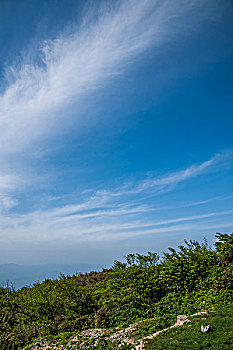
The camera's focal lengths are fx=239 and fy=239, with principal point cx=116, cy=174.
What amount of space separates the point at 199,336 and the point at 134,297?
4.32 m

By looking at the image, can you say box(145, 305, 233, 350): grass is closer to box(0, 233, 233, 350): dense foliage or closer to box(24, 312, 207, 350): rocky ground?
box(24, 312, 207, 350): rocky ground

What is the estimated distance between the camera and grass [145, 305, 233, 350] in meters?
5.50

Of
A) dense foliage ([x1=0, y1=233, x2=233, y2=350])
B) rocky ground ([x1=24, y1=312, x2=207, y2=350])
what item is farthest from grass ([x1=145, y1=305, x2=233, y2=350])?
dense foliage ([x1=0, y1=233, x2=233, y2=350])

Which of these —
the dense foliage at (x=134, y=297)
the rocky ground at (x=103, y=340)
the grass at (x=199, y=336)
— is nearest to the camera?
the grass at (x=199, y=336)

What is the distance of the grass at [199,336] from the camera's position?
18.0ft

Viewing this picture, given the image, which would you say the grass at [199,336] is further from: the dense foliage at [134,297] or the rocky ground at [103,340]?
the dense foliage at [134,297]

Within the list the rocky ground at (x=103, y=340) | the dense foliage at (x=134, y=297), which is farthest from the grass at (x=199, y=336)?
the dense foliage at (x=134, y=297)

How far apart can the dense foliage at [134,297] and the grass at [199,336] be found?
1439mm

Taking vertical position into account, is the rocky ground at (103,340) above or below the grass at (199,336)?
below

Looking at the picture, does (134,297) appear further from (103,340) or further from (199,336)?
(199,336)

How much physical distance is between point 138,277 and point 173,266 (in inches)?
63.6

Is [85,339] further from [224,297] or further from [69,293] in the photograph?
[224,297]

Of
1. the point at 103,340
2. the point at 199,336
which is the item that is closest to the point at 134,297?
the point at 103,340

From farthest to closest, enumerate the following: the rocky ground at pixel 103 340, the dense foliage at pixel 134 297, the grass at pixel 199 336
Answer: the dense foliage at pixel 134 297 < the rocky ground at pixel 103 340 < the grass at pixel 199 336
